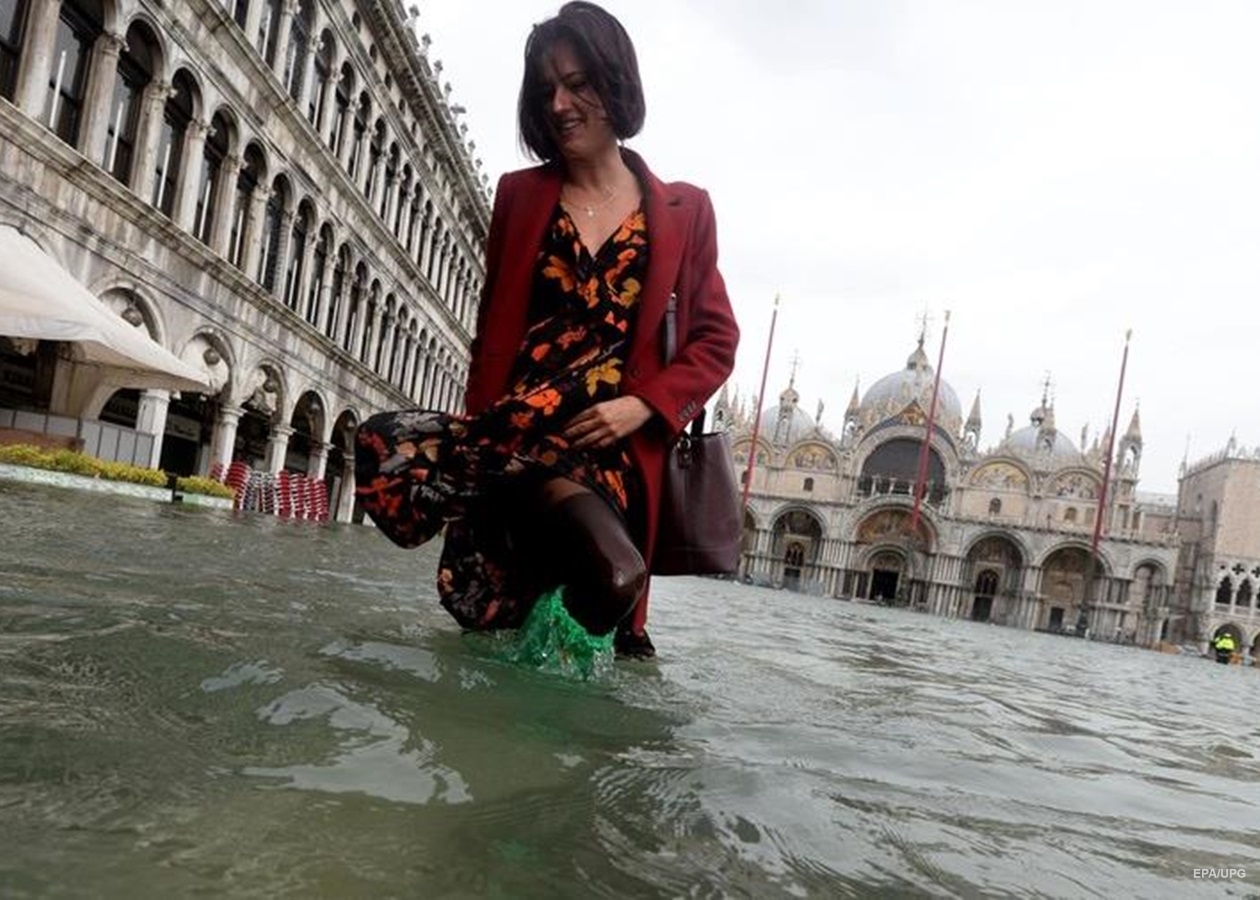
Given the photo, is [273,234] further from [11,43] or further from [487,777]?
[487,777]

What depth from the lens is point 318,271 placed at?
1812 centimetres

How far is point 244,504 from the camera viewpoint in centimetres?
1310

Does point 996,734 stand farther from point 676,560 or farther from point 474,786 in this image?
point 474,786

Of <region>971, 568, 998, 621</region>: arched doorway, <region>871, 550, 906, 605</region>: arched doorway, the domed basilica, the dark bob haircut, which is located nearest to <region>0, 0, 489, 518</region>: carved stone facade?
the dark bob haircut

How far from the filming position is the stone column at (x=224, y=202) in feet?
44.9

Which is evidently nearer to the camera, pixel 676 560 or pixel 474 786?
pixel 474 786

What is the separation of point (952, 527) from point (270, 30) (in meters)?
41.8

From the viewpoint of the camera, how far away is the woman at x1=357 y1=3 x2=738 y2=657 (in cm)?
241

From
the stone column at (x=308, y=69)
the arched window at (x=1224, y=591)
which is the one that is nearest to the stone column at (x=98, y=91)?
the stone column at (x=308, y=69)

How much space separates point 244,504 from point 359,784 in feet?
42.3

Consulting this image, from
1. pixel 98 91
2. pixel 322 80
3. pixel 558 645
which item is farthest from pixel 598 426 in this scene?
pixel 322 80

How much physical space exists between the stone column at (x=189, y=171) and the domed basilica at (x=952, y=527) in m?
34.6

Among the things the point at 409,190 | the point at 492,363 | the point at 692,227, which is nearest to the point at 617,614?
the point at 492,363

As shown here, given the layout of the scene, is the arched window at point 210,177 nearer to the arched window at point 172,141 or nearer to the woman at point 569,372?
the arched window at point 172,141
